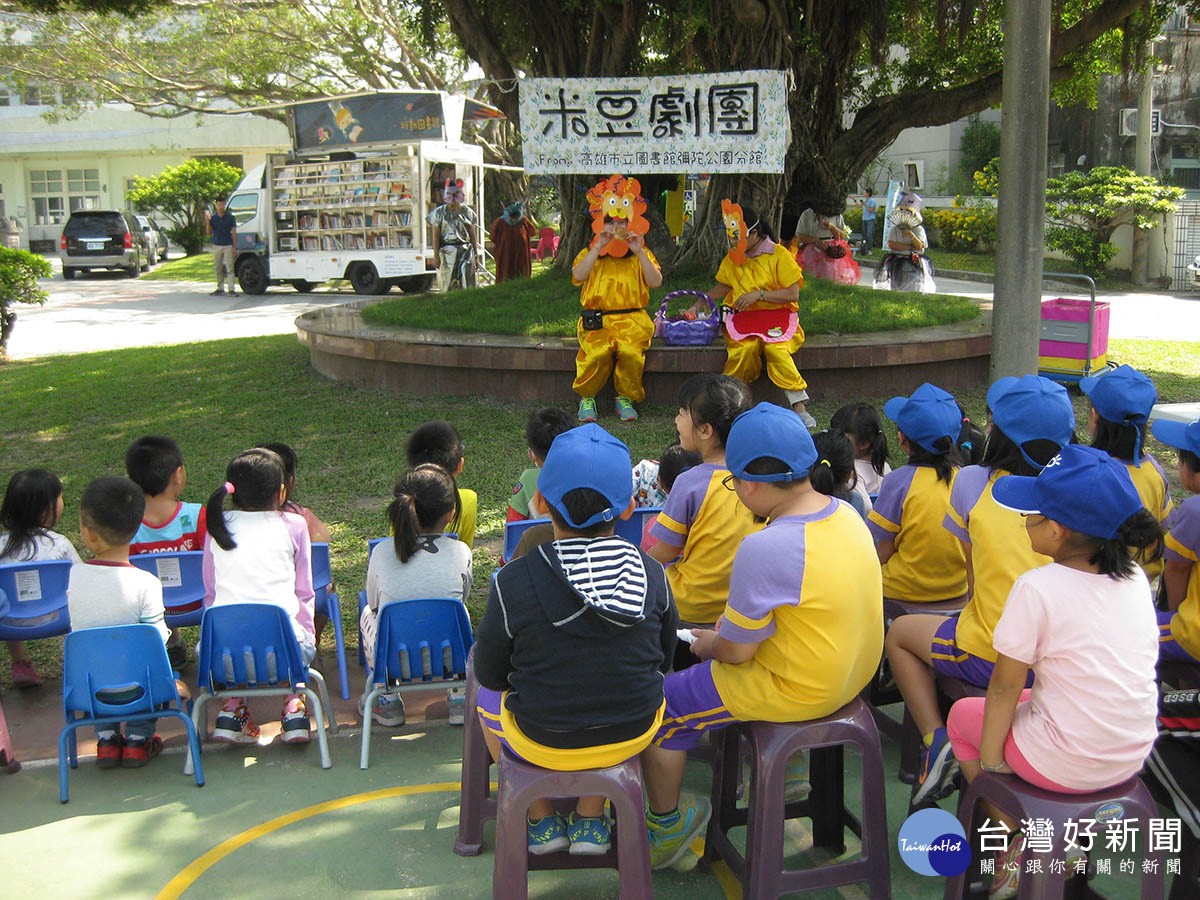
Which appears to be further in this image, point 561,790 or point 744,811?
point 744,811

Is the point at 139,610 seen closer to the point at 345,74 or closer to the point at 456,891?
the point at 456,891

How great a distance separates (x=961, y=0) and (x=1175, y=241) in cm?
1136

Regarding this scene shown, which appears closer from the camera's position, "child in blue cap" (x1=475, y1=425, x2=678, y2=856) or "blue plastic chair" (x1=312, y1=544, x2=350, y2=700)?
"child in blue cap" (x1=475, y1=425, x2=678, y2=856)

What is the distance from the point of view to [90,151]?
3588 centimetres

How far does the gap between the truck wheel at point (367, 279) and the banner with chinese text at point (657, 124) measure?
891 centimetres

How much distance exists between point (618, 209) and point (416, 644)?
481 cm

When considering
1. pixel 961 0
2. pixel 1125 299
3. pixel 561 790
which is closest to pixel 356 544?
pixel 561 790

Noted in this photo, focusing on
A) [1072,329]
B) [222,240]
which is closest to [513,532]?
[1072,329]

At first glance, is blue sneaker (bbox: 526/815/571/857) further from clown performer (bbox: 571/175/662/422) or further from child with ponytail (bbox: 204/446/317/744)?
clown performer (bbox: 571/175/662/422)

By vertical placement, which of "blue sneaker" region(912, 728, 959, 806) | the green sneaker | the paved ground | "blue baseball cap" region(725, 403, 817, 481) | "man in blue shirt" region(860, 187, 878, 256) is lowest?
the green sneaker

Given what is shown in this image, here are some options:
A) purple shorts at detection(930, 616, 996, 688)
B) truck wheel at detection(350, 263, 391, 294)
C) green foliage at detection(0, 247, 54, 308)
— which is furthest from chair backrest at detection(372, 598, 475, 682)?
truck wheel at detection(350, 263, 391, 294)

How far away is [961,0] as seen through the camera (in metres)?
11.1

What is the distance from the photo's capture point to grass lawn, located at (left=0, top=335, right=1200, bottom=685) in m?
6.33

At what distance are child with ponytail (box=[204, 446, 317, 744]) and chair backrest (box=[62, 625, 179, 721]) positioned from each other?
29 cm
